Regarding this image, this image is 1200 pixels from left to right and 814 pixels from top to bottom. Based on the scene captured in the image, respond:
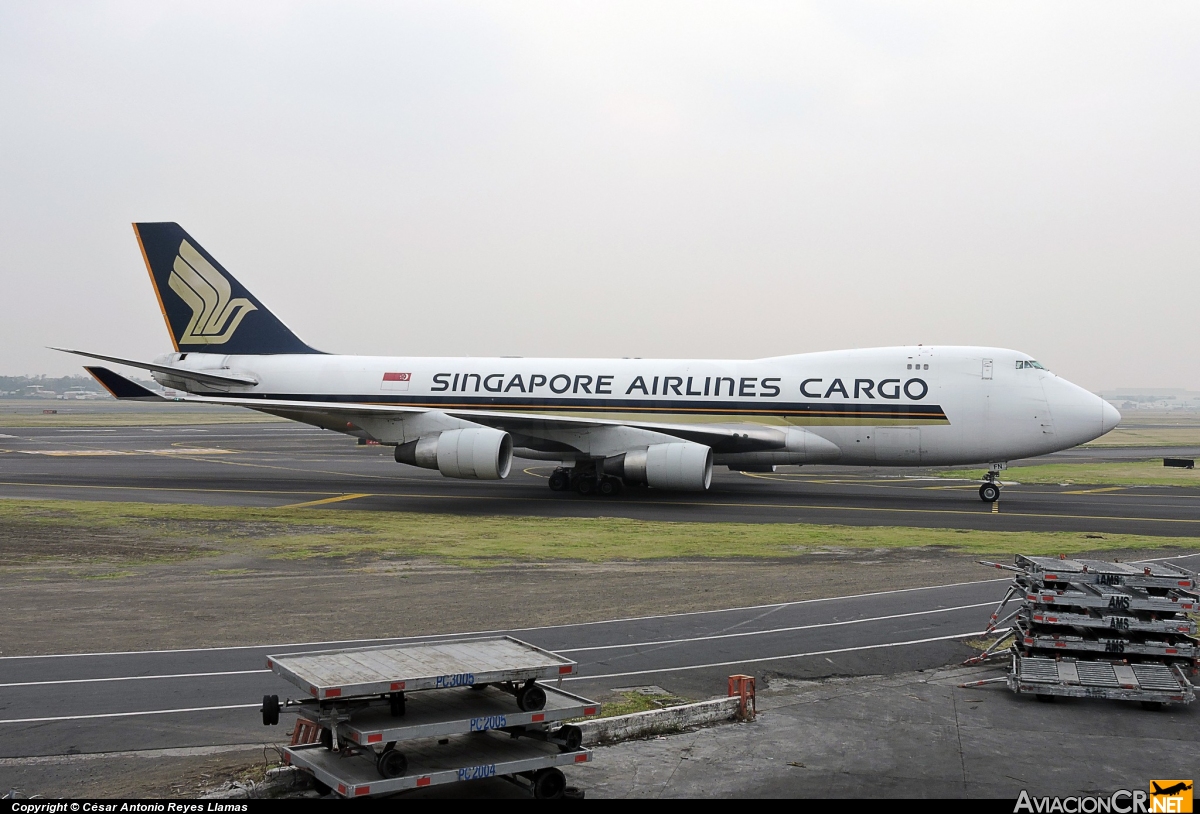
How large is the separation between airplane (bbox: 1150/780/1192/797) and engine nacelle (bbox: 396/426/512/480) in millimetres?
23177

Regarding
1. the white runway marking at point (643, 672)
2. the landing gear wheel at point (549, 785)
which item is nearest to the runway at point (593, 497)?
the white runway marking at point (643, 672)

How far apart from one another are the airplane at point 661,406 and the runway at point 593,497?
137cm

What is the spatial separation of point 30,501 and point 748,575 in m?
23.3

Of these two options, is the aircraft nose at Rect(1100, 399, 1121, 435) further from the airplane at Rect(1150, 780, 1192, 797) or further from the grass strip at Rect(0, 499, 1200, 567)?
the airplane at Rect(1150, 780, 1192, 797)

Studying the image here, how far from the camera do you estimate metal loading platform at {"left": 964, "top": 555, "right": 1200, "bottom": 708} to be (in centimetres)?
1230

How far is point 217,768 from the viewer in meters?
9.52

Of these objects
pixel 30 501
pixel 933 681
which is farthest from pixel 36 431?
pixel 933 681

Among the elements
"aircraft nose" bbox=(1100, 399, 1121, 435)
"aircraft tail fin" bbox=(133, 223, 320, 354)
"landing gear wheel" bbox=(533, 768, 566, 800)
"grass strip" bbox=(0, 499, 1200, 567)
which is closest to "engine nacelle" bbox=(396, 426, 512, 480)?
"grass strip" bbox=(0, 499, 1200, 567)

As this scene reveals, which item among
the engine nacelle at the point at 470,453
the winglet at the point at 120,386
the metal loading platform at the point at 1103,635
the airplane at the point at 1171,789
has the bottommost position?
the airplane at the point at 1171,789

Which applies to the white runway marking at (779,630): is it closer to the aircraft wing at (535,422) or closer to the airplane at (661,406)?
the airplane at (661,406)

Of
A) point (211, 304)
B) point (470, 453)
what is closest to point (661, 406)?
point (470, 453)

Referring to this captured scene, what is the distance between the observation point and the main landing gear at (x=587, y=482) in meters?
34.3

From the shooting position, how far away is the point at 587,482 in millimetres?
34750

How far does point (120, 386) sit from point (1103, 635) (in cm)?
3003
